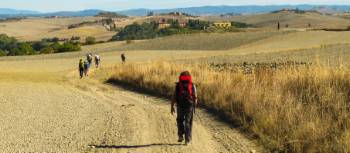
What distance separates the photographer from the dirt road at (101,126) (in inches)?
466

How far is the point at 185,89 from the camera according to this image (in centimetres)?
1148

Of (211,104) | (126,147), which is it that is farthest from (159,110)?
(126,147)

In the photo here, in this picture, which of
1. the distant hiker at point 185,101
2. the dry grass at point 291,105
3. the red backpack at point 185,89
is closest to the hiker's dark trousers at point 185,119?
the distant hiker at point 185,101

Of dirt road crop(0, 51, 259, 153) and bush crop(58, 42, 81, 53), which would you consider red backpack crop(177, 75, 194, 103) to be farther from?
bush crop(58, 42, 81, 53)

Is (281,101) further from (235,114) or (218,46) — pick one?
(218,46)

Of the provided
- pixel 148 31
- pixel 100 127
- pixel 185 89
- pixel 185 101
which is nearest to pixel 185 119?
pixel 185 101

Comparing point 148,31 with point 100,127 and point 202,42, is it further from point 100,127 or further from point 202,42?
point 100,127

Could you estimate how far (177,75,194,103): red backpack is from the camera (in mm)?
11375

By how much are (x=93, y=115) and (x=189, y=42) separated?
72.4 m

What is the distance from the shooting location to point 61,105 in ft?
65.7

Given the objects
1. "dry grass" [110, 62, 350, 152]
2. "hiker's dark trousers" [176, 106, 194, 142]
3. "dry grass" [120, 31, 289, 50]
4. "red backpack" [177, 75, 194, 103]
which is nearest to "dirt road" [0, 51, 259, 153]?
"hiker's dark trousers" [176, 106, 194, 142]

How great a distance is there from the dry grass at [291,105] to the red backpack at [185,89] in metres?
1.91

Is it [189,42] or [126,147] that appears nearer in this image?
[126,147]

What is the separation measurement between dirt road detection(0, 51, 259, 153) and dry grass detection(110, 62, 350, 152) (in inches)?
25.2
